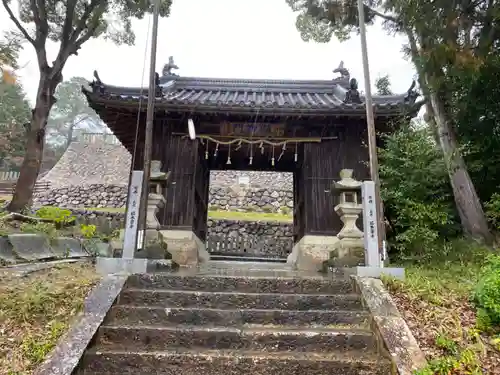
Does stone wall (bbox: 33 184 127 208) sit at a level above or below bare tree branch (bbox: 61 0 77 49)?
below

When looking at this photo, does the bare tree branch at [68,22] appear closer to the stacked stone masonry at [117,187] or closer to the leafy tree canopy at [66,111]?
the stacked stone masonry at [117,187]

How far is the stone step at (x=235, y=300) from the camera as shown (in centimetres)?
461

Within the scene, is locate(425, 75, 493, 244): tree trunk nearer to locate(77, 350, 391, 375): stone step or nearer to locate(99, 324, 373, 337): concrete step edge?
locate(99, 324, 373, 337): concrete step edge

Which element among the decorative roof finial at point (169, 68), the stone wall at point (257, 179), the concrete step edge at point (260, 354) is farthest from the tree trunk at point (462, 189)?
the stone wall at point (257, 179)

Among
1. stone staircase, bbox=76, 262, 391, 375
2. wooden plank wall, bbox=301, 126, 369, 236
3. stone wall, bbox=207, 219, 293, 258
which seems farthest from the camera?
stone wall, bbox=207, 219, 293, 258

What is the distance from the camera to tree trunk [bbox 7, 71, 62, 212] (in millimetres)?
9781

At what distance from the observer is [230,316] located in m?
4.34

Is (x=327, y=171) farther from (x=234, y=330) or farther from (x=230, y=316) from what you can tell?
(x=234, y=330)

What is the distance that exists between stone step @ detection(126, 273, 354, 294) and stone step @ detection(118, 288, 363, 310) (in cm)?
30

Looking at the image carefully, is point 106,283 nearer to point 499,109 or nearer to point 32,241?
point 32,241

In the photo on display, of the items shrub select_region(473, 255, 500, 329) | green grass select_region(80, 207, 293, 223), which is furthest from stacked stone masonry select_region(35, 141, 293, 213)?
shrub select_region(473, 255, 500, 329)

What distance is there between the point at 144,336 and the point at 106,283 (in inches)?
41.6

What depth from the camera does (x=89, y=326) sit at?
3.86 m

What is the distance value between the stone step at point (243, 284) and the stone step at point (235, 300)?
295 mm
